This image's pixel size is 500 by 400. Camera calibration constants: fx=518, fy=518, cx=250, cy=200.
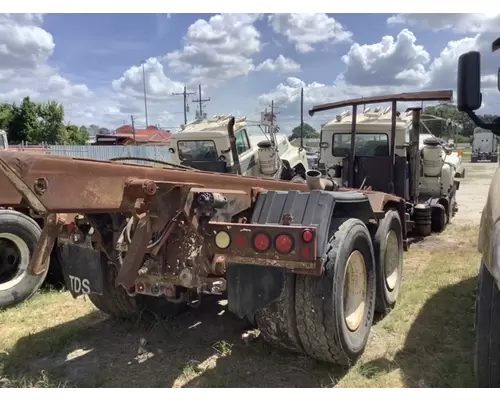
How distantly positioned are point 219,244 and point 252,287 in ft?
1.16

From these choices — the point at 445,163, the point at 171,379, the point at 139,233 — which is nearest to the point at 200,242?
the point at 139,233

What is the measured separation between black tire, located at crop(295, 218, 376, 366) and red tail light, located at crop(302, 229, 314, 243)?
39cm

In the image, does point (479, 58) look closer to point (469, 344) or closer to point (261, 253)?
point (261, 253)

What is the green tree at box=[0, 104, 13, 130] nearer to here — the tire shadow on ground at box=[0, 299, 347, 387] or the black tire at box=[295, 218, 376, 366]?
the tire shadow on ground at box=[0, 299, 347, 387]

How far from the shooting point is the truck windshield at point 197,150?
12023 mm

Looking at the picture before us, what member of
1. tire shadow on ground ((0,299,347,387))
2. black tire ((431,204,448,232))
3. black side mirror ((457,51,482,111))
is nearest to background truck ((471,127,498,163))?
black tire ((431,204,448,232))

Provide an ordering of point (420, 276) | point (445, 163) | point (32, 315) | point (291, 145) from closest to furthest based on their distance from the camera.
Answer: point (32, 315) → point (420, 276) → point (445, 163) → point (291, 145)

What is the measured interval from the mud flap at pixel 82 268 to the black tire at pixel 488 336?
100 inches

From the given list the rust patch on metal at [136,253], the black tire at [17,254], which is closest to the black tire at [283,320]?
the rust patch on metal at [136,253]

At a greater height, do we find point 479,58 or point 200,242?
point 479,58

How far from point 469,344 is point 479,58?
2.32 meters

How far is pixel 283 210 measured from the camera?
11.3 feet

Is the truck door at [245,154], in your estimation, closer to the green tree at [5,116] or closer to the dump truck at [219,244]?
the dump truck at [219,244]

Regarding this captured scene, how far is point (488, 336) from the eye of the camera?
9.15ft
